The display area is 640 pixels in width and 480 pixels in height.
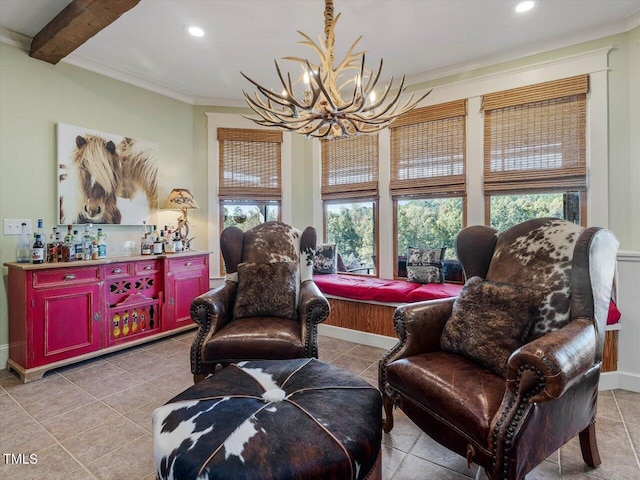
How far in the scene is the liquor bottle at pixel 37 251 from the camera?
2.70m

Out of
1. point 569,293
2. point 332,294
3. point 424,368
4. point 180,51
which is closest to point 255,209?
point 332,294

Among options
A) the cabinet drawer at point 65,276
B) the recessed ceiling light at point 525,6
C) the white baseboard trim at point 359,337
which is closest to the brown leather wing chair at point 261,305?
the white baseboard trim at point 359,337

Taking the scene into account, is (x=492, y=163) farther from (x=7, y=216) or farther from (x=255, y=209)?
(x=7, y=216)

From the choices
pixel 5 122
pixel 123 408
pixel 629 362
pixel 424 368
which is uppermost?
pixel 5 122

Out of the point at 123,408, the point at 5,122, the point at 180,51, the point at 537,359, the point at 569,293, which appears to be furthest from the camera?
the point at 180,51

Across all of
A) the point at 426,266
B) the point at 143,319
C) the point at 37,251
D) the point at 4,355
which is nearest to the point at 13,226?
the point at 37,251

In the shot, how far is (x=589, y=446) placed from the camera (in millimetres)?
1617

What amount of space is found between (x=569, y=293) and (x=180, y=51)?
3.60m

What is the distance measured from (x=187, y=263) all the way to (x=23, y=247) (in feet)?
4.50

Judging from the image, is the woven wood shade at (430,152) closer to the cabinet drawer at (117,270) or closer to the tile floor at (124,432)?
the tile floor at (124,432)

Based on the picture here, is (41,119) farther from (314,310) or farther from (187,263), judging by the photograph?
(314,310)

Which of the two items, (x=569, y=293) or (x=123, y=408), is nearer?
(x=569, y=293)

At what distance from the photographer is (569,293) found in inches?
61.8

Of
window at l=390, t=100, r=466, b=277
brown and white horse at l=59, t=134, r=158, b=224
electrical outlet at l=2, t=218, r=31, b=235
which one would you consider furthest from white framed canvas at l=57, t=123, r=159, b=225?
window at l=390, t=100, r=466, b=277
